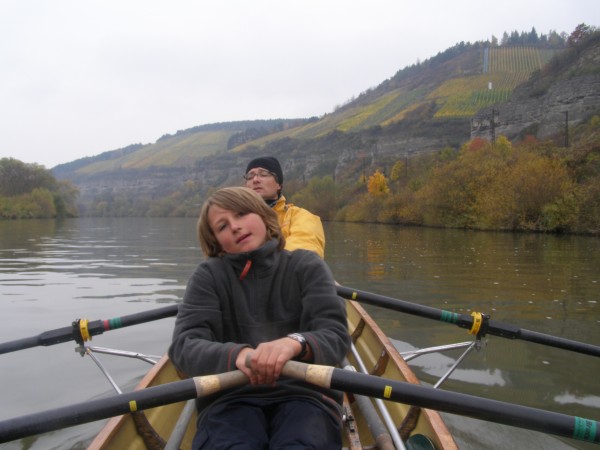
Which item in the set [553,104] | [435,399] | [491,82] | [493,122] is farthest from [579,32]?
[435,399]

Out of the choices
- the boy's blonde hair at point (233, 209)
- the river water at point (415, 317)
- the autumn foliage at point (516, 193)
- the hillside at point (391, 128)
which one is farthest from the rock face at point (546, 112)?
the boy's blonde hair at point (233, 209)

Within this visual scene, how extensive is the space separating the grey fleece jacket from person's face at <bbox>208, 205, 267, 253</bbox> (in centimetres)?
7

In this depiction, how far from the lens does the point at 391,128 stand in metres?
103

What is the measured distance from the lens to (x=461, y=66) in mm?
144750

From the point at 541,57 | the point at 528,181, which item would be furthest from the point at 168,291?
the point at 541,57

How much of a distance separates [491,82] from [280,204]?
388ft

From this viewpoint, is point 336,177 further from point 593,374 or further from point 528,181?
point 593,374

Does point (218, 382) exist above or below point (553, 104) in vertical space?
below

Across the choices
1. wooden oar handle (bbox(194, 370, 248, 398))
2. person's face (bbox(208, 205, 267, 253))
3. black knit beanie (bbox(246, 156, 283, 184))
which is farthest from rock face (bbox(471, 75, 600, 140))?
wooden oar handle (bbox(194, 370, 248, 398))

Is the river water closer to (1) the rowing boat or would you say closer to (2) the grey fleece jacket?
(1) the rowing boat

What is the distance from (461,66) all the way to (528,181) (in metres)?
131

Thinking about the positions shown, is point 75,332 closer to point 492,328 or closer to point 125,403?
point 125,403

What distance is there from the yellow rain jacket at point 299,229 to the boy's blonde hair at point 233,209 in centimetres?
182

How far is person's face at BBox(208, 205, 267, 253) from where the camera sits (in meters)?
2.47
